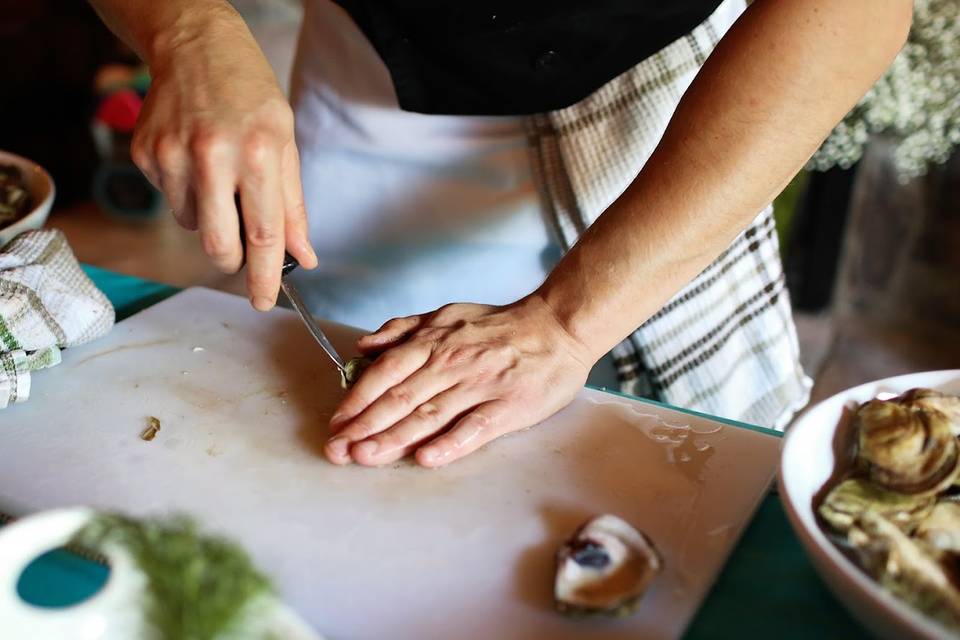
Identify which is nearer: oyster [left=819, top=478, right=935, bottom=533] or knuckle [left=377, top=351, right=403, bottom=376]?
oyster [left=819, top=478, right=935, bottom=533]

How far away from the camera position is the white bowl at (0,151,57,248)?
91 cm

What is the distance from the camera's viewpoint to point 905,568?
1.61ft

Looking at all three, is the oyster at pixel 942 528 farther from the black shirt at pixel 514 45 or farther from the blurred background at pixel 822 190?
the blurred background at pixel 822 190

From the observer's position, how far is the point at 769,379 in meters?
1.03

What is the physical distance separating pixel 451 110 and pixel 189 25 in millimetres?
328

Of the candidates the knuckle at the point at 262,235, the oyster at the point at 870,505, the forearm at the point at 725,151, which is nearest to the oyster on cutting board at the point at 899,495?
the oyster at the point at 870,505

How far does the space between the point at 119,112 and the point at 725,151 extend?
268 centimetres

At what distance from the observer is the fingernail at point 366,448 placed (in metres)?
0.69

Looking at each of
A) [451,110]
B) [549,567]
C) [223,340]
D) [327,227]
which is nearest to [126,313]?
[223,340]

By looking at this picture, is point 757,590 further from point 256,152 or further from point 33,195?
point 33,195

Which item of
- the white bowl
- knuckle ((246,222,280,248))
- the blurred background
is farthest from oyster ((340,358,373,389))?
the blurred background

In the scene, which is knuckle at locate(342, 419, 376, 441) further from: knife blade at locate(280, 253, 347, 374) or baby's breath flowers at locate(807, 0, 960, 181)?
baby's breath flowers at locate(807, 0, 960, 181)

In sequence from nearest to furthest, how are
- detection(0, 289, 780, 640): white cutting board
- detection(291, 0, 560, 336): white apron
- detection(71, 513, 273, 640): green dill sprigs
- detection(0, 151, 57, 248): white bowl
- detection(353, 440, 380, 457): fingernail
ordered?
detection(71, 513, 273, 640): green dill sprigs
detection(0, 289, 780, 640): white cutting board
detection(353, 440, 380, 457): fingernail
detection(0, 151, 57, 248): white bowl
detection(291, 0, 560, 336): white apron

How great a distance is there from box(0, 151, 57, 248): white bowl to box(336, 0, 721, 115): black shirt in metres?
0.40
